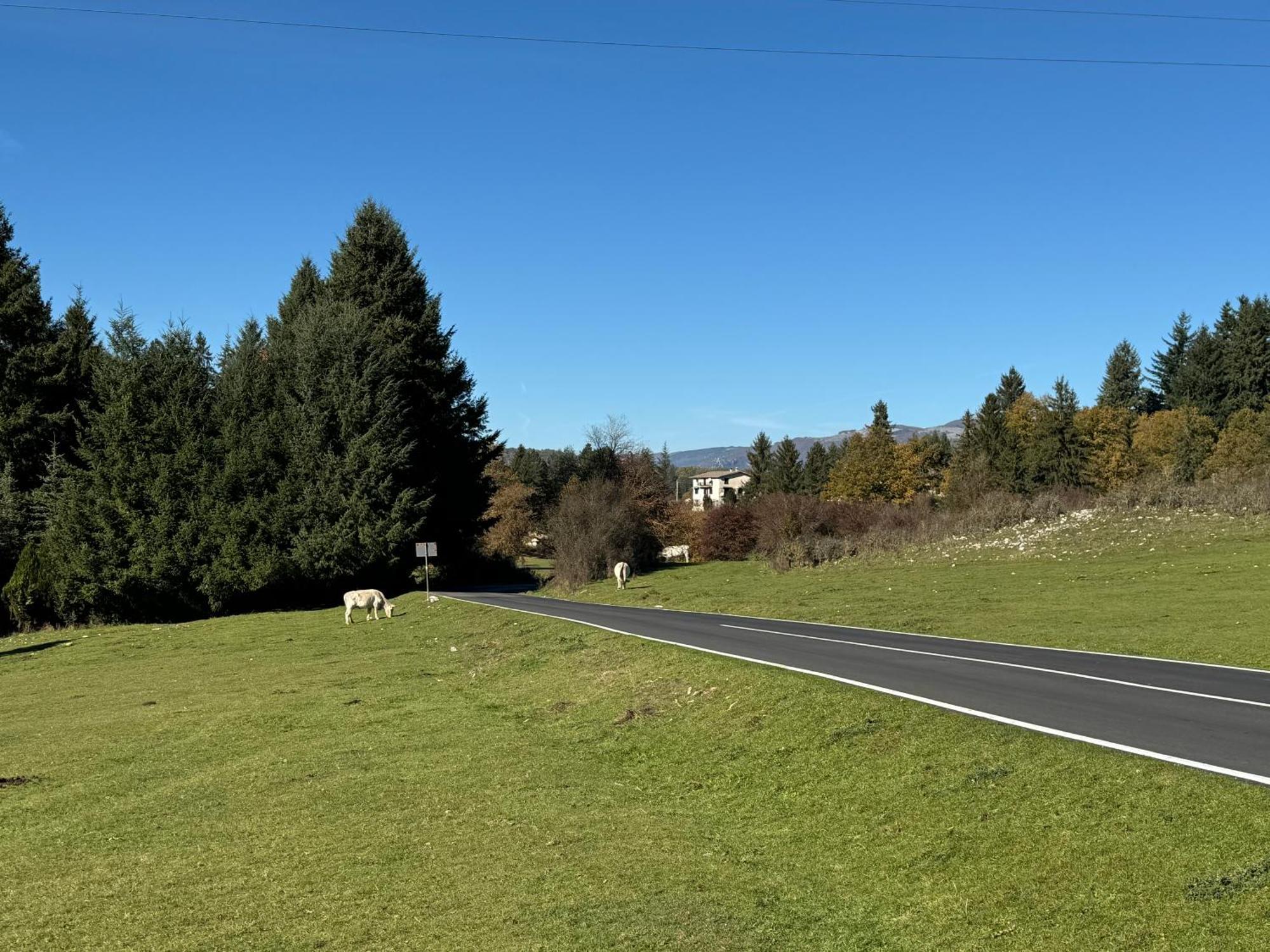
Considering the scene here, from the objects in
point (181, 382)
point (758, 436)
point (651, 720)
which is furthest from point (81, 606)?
point (758, 436)

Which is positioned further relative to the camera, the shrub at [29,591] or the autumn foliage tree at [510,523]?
the autumn foliage tree at [510,523]

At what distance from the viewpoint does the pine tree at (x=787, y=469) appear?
119875 millimetres

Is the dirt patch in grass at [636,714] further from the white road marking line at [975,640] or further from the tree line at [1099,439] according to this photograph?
the tree line at [1099,439]

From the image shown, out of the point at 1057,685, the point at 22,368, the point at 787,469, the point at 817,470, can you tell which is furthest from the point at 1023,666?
the point at 817,470

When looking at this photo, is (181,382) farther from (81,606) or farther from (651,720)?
(651,720)

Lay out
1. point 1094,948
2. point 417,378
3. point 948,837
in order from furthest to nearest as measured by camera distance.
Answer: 1. point 417,378
2. point 948,837
3. point 1094,948

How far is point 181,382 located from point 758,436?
8477 centimetres

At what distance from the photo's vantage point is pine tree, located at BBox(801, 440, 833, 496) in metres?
121

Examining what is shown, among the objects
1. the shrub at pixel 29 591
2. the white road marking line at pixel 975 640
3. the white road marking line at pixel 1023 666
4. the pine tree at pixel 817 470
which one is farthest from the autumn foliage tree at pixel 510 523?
the white road marking line at pixel 1023 666

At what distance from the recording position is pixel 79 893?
8.88 m

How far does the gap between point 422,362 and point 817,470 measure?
76.7 m

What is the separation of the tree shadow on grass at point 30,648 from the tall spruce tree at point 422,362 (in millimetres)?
22199

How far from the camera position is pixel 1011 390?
11844 cm

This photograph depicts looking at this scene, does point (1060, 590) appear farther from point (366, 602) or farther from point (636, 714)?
point (366, 602)
